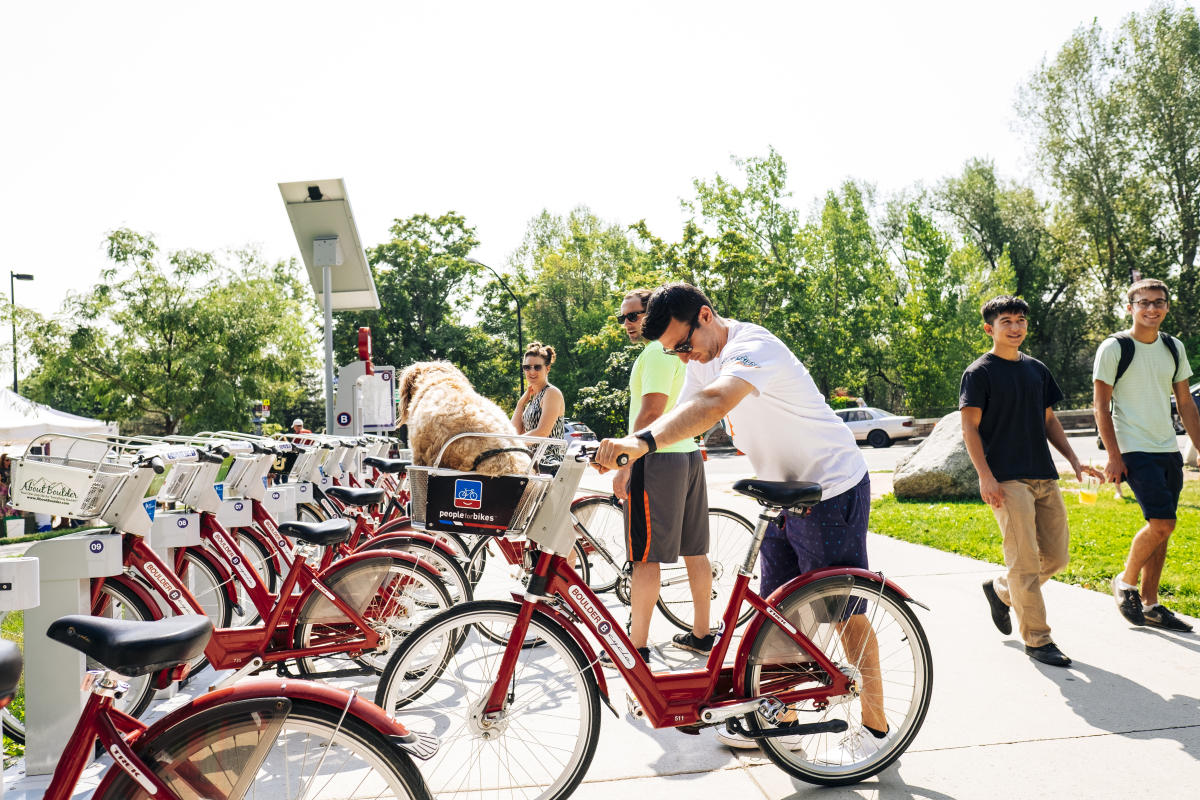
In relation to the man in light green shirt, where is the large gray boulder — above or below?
below

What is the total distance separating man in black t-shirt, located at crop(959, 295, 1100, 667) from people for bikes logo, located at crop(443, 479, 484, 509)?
272 cm

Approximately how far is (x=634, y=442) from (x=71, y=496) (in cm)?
259

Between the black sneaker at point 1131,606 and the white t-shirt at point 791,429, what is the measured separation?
278 cm

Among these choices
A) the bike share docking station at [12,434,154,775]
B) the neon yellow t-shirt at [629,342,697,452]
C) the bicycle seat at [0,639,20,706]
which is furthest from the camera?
the neon yellow t-shirt at [629,342,697,452]

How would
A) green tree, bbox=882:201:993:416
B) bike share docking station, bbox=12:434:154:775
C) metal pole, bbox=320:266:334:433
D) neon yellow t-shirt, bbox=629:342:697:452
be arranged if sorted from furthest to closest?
1. green tree, bbox=882:201:993:416
2. metal pole, bbox=320:266:334:433
3. neon yellow t-shirt, bbox=629:342:697:452
4. bike share docking station, bbox=12:434:154:775

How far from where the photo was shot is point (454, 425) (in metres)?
4.93

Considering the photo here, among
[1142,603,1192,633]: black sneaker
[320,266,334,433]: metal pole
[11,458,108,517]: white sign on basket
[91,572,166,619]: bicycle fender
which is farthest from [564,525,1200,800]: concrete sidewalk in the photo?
[320,266,334,433]: metal pole

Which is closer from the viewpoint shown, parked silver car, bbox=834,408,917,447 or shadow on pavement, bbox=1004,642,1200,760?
shadow on pavement, bbox=1004,642,1200,760

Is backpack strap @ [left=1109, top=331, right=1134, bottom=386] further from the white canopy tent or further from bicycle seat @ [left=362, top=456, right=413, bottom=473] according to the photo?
the white canopy tent

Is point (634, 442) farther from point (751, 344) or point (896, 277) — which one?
point (896, 277)

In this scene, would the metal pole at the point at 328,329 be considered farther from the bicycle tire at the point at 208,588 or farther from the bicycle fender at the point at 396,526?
the bicycle tire at the point at 208,588

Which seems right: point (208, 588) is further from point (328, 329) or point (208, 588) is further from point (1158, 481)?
point (1158, 481)

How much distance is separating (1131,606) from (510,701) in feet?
13.2

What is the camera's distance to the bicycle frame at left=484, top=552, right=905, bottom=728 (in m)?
2.95
